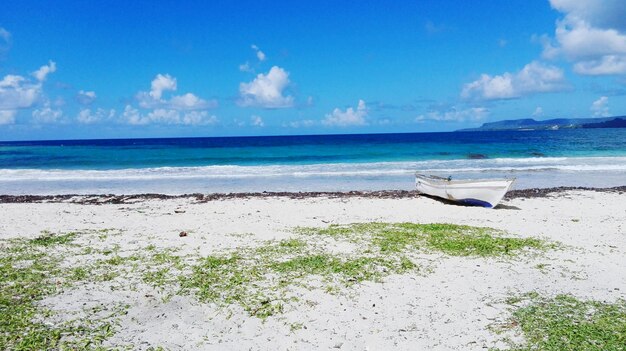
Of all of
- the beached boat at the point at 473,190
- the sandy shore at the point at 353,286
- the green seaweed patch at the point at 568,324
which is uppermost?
the beached boat at the point at 473,190

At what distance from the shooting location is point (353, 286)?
22.8 ft

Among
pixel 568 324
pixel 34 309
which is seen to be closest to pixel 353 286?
pixel 568 324

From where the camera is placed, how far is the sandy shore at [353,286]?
213 inches

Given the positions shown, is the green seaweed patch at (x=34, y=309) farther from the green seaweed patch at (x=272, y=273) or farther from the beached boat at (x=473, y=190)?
the beached boat at (x=473, y=190)

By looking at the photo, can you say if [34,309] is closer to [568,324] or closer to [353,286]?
[353,286]

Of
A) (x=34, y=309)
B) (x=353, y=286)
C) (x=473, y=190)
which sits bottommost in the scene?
(x=353, y=286)

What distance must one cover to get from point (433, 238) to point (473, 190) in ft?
19.9

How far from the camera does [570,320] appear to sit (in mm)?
5660

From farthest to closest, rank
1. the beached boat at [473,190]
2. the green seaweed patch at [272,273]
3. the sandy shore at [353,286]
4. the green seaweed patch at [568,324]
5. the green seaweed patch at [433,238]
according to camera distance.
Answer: the beached boat at [473,190], the green seaweed patch at [433,238], the green seaweed patch at [272,273], the sandy shore at [353,286], the green seaweed patch at [568,324]

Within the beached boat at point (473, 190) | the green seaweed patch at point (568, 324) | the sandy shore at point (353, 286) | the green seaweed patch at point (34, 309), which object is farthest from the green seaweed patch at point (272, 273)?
the beached boat at point (473, 190)

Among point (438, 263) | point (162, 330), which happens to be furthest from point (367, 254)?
point (162, 330)

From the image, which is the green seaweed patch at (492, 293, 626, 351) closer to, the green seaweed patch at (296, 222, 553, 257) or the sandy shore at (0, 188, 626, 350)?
the sandy shore at (0, 188, 626, 350)

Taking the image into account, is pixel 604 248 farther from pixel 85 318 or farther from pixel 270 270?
pixel 85 318

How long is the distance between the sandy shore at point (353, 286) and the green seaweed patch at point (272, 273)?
234 millimetres
